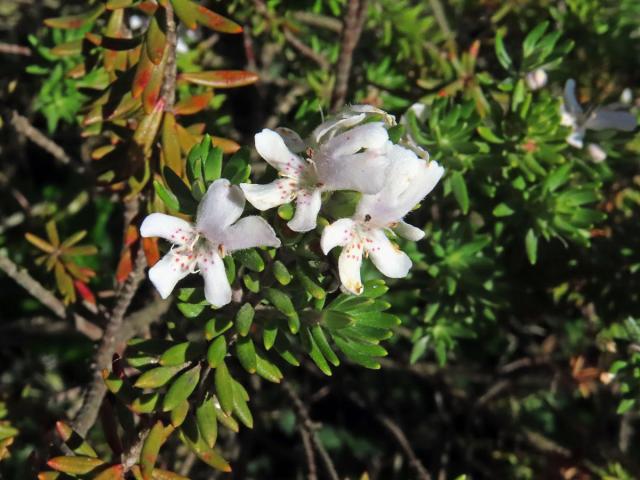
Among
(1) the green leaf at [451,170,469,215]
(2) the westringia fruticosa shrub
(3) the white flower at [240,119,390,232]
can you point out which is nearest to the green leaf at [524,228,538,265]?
(2) the westringia fruticosa shrub

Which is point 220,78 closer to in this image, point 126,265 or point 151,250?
point 151,250

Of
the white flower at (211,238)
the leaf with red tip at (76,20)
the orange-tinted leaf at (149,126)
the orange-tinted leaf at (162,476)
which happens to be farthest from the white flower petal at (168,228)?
the leaf with red tip at (76,20)

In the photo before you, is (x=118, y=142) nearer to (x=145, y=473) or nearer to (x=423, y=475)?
(x=145, y=473)

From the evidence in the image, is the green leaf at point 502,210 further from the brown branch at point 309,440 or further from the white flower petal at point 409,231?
the brown branch at point 309,440

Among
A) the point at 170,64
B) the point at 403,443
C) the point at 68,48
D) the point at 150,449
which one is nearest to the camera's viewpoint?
the point at 150,449

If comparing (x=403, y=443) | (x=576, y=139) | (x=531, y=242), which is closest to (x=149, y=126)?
(x=531, y=242)

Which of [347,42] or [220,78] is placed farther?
[347,42]

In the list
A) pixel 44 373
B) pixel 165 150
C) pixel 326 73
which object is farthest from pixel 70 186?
pixel 165 150
